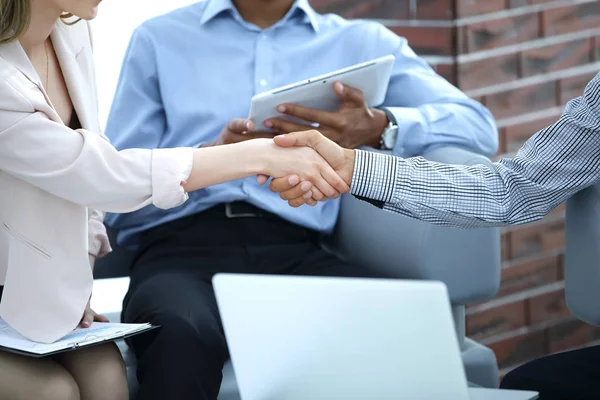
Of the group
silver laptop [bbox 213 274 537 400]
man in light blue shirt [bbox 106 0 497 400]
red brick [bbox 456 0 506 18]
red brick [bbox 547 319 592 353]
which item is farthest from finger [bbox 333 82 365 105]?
red brick [bbox 547 319 592 353]

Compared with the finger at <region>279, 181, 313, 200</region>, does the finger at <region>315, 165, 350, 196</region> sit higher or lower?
higher

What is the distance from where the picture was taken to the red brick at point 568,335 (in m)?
2.95

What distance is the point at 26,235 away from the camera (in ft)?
5.08

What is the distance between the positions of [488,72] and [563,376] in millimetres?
1259

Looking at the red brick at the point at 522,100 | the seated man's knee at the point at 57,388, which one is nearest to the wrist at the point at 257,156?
the seated man's knee at the point at 57,388

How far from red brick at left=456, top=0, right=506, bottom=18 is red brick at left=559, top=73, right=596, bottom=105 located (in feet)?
1.07

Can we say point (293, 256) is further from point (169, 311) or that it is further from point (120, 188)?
point (120, 188)

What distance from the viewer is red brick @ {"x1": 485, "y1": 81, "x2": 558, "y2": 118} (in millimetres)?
2688

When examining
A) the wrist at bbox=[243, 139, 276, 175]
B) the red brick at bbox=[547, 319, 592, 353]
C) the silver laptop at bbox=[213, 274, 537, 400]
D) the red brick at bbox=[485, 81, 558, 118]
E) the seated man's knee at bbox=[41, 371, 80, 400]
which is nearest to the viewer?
the silver laptop at bbox=[213, 274, 537, 400]

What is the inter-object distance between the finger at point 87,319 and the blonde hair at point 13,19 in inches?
19.0

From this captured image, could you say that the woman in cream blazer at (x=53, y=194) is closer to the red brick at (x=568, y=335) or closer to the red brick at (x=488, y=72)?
the red brick at (x=488, y=72)

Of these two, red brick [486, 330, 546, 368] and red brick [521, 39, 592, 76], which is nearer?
red brick [521, 39, 592, 76]

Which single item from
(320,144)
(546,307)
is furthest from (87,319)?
(546,307)

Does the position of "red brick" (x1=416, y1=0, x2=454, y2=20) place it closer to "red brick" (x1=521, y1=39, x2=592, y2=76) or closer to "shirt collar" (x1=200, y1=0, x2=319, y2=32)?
"red brick" (x1=521, y1=39, x2=592, y2=76)
